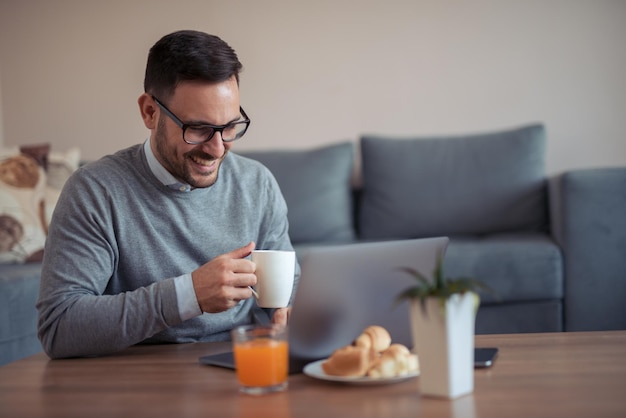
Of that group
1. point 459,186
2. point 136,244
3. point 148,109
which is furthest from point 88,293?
point 459,186

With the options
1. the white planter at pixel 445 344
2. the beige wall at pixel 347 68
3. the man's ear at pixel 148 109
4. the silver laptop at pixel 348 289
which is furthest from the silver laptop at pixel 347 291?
the beige wall at pixel 347 68

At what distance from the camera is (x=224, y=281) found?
1262mm

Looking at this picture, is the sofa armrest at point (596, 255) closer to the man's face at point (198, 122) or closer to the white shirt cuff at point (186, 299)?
the man's face at point (198, 122)

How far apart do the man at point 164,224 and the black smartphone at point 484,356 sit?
0.36 metres

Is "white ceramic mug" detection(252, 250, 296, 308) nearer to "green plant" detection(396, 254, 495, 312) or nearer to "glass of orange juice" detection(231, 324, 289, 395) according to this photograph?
"glass of orange juice" detection(231, 324, 289, 395)

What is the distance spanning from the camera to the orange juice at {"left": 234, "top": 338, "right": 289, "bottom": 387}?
3.18ft

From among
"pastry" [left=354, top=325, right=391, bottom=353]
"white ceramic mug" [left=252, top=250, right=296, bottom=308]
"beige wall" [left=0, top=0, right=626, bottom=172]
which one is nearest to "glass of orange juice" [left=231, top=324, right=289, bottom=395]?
"pastry" [left=354, top=325, right=391, bottom=353]

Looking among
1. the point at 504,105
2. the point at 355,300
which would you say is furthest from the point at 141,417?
the point at 504,105

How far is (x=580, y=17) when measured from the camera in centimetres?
340

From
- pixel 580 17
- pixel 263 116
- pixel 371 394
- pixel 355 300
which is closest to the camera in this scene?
pixel 371 394

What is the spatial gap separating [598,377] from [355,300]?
320 mm

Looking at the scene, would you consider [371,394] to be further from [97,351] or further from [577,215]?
[577,215]

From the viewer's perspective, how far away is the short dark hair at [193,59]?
5.07 feet

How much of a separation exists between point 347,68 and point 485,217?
0.94 m
